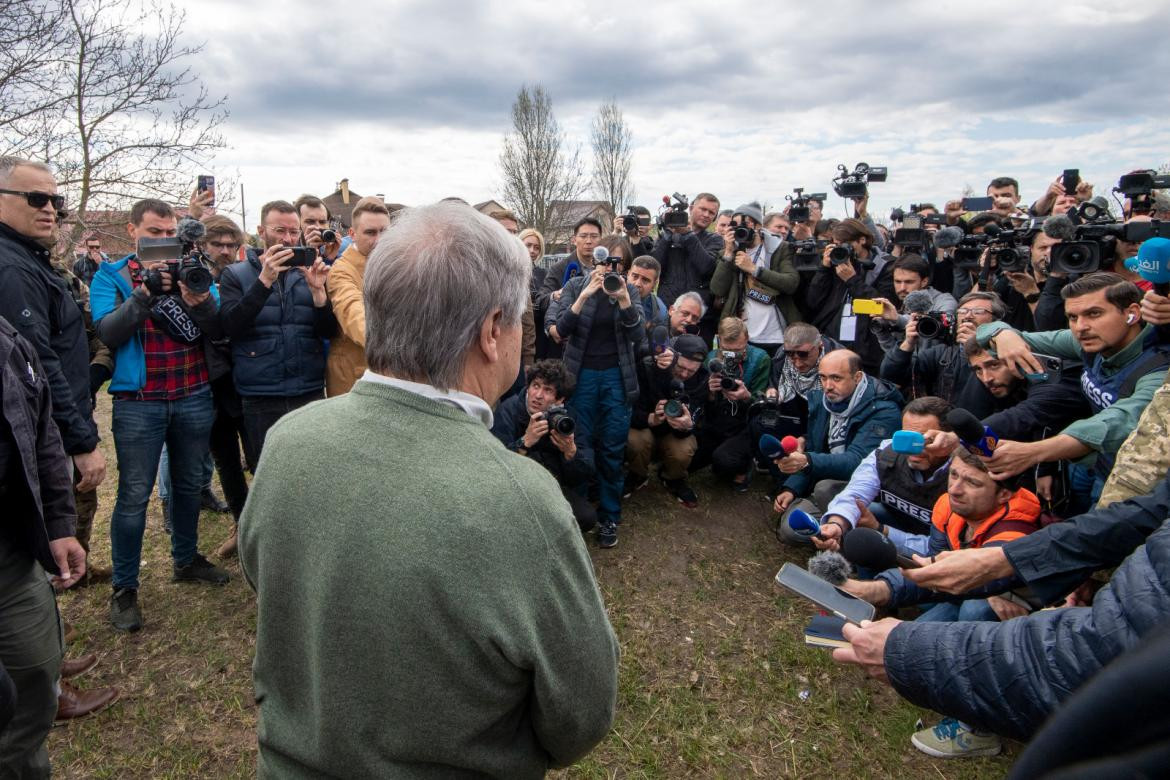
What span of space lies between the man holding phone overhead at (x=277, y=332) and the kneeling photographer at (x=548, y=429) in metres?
1.19

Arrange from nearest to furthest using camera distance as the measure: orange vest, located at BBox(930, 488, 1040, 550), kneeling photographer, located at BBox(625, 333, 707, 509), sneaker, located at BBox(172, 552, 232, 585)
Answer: orange vest, located at BBox(930, 488, 1040, 550)
sneaker, located at BBox(172, 552, 232, 585)
kneeling photographer, located at BBox(625, 333, 707, 509)

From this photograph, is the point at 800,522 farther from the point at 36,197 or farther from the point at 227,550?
the point at 36,197

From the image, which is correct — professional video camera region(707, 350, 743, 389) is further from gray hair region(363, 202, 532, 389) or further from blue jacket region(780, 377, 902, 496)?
gray hair region(363, 202, 532, 389)

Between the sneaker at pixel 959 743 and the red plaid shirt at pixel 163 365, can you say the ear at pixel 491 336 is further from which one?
the red plaid shirt at pixel 163 365

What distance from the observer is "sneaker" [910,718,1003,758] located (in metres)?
2.57

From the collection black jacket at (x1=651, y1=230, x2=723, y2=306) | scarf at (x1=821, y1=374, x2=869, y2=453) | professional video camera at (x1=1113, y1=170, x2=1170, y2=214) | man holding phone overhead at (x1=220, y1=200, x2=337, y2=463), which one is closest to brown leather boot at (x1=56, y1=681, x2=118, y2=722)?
man holding phone overhead at (x1=220, y1=200, x2=337, y2=463)

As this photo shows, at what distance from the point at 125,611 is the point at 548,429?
2438 millimetres

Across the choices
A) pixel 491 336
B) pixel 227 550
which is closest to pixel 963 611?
pixel 491 336

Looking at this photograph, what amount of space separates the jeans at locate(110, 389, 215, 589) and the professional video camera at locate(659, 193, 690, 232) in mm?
3956

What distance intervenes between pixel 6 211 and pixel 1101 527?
4133 millimetres

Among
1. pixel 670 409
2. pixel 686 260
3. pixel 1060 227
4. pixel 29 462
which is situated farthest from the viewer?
pixel 686 260

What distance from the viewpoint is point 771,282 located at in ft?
18.1

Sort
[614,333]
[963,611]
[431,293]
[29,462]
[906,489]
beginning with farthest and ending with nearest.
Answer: [614,333]
[906,489]
[963,611]
[29,462]
[431,293]

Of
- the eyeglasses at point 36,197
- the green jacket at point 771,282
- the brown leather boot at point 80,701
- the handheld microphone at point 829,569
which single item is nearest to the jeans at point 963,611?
the handheld microphone at point 829,569
